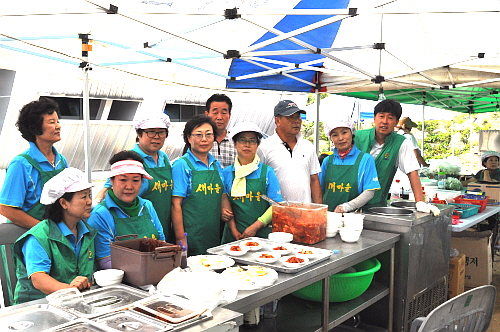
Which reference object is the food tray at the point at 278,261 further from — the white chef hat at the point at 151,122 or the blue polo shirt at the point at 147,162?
the white chef hat at the point at 151,122

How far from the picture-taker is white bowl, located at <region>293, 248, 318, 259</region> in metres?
2.03

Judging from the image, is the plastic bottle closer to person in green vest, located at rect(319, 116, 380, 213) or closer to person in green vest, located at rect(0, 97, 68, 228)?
person in green vest, located at rect(319, 116, 380, 213)

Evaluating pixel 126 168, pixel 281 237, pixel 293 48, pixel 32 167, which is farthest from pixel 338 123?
pixel 293 48

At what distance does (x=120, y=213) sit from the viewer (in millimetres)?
2221

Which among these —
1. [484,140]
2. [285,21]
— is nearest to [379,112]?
[285,21]

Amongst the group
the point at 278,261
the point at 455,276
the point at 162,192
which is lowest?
the point at 455,276

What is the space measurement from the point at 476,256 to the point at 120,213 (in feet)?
12.8

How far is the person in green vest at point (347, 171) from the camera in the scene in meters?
3.03

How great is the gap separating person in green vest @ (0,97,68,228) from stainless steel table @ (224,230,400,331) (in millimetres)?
1415

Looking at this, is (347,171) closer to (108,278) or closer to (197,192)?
(197,192)

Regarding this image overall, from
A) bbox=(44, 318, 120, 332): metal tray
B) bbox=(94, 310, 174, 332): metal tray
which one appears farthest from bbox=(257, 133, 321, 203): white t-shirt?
bbox=(44, 318, 120, 332): metal tray

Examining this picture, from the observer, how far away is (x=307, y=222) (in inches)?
92.8

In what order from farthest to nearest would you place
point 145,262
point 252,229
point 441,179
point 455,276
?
point 441,179, point 455,276, point 252,229, point 145,262

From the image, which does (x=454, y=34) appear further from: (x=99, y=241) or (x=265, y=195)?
(x=99, y=241)
